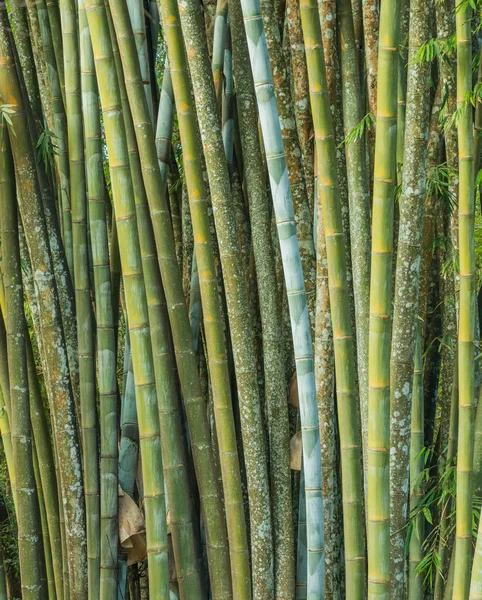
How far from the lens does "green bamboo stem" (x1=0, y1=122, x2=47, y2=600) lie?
7.61ft

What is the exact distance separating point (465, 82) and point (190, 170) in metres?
0.75

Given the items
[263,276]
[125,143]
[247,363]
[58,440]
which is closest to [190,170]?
[125,143]

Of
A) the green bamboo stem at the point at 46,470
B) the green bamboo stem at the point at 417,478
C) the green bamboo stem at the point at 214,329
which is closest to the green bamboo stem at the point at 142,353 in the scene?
the green bamboo stem at the point at 214,329

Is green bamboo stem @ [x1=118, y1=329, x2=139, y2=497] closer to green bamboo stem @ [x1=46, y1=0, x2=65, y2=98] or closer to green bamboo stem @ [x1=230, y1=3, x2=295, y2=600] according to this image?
green bamboo stem @ [x1=230, y1=3, x2=295, y2=600]

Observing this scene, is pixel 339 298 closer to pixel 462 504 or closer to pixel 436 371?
pixel 462 504

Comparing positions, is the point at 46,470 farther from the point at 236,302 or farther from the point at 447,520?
the point at 447,520

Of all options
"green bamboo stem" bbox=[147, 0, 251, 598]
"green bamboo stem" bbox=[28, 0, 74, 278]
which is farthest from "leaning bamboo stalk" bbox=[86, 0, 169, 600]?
"green bamboo stem" bbox=[28, 0, 74, 278]

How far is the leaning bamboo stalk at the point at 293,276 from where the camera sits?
6.06 feet

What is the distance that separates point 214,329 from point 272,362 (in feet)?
0.84

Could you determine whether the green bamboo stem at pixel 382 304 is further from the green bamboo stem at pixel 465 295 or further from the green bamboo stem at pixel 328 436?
the green bamboo stem at pixel 328 436

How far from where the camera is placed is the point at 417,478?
Result: 2.22m

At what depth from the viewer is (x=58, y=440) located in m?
2.36

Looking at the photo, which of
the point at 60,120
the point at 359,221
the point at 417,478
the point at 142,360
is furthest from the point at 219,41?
the point at 417,478

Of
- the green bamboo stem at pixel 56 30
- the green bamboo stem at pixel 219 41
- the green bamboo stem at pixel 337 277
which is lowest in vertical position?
the green bamboo stem at pixel 337 277
